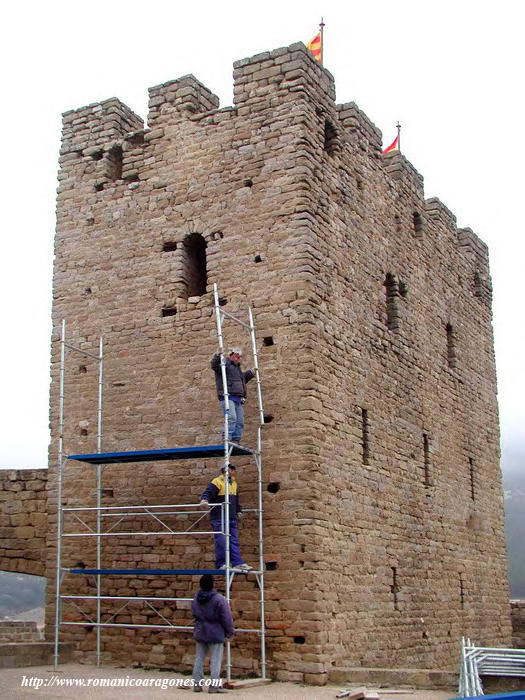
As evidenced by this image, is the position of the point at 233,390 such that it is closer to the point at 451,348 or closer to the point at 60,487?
the point at 60,487

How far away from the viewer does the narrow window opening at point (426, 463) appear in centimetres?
1506

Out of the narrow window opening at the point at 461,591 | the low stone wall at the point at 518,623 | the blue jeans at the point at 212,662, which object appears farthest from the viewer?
the low stone wall at the point at 518,623

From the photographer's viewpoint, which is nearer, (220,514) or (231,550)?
(231,550)

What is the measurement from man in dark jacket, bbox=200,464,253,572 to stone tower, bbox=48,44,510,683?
47cm

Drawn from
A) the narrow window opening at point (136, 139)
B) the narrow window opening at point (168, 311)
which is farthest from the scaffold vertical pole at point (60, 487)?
the narrow window opening at point (136, 139)

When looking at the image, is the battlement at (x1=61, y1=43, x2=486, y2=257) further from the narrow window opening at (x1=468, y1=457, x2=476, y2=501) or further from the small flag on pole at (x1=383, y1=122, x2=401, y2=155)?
the narrow window opening at (x1=468, y1=457, x2=476, y2=501)

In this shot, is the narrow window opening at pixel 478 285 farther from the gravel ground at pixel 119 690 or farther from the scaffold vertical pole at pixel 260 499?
the gravel ground at pixel 119 690

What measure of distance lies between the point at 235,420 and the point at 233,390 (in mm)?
349

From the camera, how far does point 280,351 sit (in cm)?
1205

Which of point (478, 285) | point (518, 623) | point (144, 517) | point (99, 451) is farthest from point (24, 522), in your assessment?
point (518, 623)

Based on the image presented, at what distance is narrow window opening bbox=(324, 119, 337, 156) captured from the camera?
13.5 m

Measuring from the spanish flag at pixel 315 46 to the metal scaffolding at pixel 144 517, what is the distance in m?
4.27

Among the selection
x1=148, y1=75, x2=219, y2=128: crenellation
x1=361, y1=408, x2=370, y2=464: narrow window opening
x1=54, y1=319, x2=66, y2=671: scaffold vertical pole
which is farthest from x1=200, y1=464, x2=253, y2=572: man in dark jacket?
x1=148, y1=75, x2=219, y2=128: crenellation

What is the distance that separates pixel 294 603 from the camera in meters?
11.2
